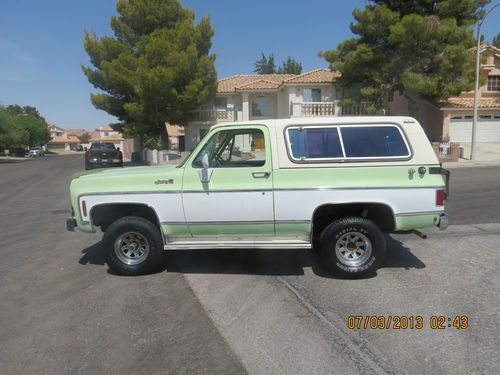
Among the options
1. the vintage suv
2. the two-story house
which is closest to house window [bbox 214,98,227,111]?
the two-story house

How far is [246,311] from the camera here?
4262 mm

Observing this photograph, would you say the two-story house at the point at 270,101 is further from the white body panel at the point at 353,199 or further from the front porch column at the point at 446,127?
the white body panel at the point at 353,199

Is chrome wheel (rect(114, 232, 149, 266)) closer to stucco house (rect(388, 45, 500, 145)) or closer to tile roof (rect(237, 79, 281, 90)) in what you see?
stucco house (rect(388, 45, 500, 145))

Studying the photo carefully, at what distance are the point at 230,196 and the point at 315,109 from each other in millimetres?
27073

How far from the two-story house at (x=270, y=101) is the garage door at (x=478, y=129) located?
848cm

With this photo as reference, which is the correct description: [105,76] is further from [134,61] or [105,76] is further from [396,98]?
[396,98]

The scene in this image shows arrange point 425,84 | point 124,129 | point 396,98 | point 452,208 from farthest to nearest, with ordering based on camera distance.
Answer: point 396,98 < point 124,129 < point 425,84 < point 452,208

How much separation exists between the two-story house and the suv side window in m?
25.4

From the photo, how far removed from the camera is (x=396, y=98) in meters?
34.4

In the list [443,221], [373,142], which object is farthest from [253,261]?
[443,221]

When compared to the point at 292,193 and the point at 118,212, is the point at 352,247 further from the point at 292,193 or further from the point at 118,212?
the point at 118,212

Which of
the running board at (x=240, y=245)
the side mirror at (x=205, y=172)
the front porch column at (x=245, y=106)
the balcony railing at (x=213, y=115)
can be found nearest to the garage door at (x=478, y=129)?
the front porch column at (x=245, y=106)

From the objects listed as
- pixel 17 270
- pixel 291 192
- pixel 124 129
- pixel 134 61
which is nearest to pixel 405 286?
pixel 291 192

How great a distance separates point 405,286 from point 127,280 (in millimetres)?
3471
